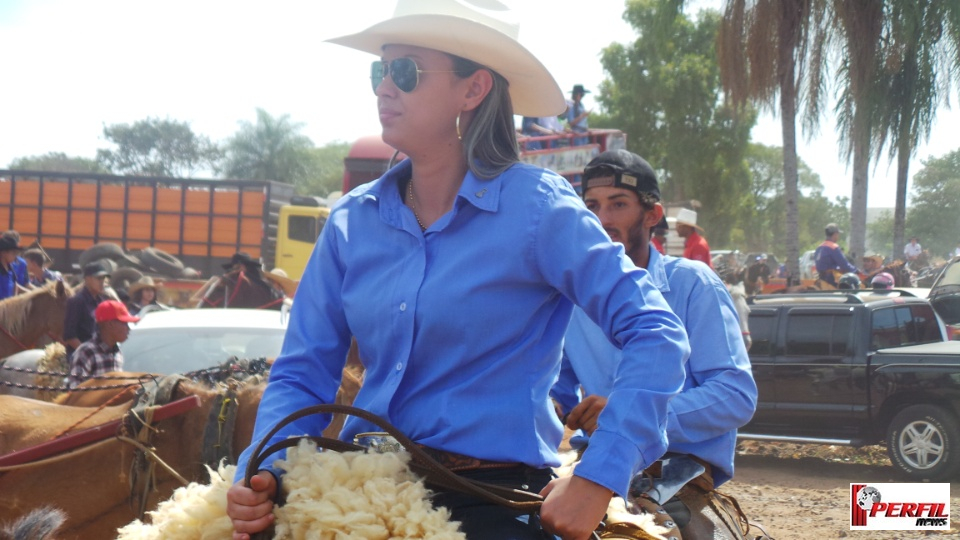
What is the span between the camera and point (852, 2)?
59.9ft

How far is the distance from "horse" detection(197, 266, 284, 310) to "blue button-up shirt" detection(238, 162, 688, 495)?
34.2ft

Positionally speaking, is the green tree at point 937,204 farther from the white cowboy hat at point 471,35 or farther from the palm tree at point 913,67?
the white cowboy hat at point 471,35

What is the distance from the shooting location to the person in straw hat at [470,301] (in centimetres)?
204

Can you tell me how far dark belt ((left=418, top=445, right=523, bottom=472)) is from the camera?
7.09 ft

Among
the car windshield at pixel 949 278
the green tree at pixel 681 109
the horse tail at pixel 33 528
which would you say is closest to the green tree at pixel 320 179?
the green tree at pixel 681 109

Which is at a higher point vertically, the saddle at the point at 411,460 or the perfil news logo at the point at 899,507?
the saddle at the point at 411,460

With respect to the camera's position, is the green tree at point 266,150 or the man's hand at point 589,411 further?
the green tree at point 266,150

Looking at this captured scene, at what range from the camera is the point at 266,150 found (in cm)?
6956

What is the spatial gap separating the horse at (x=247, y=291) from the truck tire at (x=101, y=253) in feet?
30.7

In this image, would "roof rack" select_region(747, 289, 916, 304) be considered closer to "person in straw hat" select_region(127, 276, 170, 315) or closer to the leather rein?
"person in straw hat" select_region(127, 276, 170, 315)

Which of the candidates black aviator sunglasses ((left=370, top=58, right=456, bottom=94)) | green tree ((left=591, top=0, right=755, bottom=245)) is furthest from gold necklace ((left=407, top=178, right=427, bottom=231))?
green tree ((left=591, top=0, right=755, bottom=245))

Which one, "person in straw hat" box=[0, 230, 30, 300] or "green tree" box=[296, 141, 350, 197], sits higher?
"green tree" box=[296, 141, 350, 197]

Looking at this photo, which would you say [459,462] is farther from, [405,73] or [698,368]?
[698,368]

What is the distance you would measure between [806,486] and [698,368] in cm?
792
